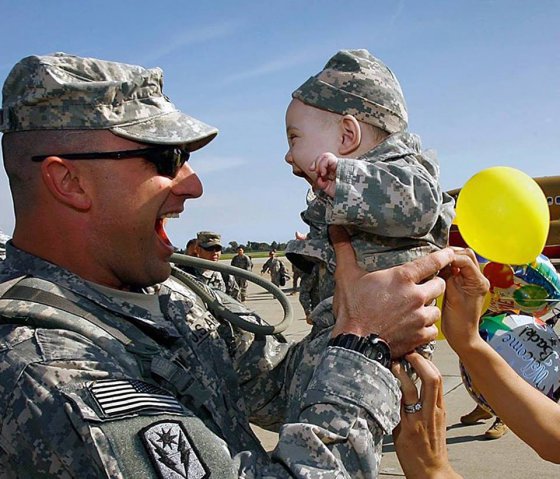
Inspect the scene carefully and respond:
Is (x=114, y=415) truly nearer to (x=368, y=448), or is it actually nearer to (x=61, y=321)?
(x=61, y=321)

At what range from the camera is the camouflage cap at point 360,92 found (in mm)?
2346

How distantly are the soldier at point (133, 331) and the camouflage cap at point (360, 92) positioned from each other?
1.86 ft

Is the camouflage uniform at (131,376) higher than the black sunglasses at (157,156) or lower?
lower

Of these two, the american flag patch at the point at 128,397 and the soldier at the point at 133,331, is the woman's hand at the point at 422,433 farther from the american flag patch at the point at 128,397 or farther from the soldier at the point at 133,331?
the american flag patch at the point at 128,397

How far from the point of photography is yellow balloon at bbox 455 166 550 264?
288 cm

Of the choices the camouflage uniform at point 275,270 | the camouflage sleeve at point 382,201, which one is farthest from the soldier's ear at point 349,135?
the camouflage uniform at point 275,270

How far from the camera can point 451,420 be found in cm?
662

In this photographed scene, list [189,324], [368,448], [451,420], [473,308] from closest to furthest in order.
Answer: [368,448] < [189,324] < [473,308] < [451,420]

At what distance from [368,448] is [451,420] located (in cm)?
552

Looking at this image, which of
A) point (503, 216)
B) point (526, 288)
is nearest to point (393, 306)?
point (503, 216)

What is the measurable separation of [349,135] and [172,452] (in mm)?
1391

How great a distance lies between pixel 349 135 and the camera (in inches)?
93.7

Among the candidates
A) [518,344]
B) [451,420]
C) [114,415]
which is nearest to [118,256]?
[114,415]

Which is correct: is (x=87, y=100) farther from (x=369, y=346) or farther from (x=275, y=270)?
(x=275, y=270)
